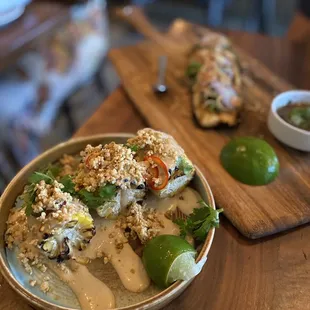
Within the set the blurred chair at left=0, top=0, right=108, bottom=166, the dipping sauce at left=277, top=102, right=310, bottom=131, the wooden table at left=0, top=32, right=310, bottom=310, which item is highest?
the dipping sauce at left=277, top=102, right=310, bottom=131

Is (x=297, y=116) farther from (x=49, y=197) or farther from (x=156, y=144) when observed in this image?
(x=49, y=197)

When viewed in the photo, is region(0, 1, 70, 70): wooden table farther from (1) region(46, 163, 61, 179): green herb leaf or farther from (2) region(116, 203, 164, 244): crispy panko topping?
(2) region(116, 203, 164, 244): crispy panko topping

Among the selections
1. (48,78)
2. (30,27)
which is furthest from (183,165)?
(48,78)

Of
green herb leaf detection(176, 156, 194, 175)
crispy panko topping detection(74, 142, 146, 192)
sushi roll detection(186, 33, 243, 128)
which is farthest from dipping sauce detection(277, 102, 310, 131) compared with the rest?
crispy panko topping detection(74, 142, 146, 192)

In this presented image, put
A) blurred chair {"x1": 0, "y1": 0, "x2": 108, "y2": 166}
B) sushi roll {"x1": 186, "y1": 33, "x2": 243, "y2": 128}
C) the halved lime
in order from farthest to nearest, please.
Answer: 1. blurred chair {"x1": 0, "y1": 0, "x2": 108, "y2": 166}
2. sushi roll {"x1": 186, "y1": 33, "x2": 243, "y2": 128}
3. the halved lime

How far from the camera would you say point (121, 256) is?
86 centimetres

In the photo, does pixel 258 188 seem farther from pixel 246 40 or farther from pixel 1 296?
pixel 246 40

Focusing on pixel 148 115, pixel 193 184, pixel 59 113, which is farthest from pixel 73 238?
pixel 59 113

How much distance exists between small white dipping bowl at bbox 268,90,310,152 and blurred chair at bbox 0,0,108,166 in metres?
1.11

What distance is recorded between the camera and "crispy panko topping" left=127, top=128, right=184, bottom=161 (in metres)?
0.91

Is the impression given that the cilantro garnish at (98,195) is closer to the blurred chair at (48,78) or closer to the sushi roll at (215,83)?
the sushi roll at (215,83)

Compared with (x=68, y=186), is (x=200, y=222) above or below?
below

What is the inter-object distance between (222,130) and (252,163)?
0.24m

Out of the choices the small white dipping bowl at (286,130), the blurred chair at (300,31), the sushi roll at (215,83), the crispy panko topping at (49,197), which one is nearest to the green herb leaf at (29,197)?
the crispy panko topping at (49,197)
